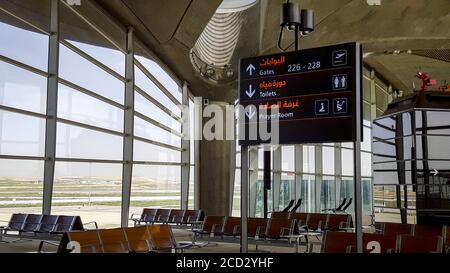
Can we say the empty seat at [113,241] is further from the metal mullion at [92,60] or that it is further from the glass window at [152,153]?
the glass window at [152,153]

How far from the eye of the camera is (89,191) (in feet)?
47.2

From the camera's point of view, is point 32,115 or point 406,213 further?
point 32,115

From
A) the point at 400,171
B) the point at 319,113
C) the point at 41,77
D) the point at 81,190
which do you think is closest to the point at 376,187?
the point at 400,171

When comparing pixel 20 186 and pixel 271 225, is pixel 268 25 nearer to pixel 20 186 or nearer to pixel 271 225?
pixel 271 225

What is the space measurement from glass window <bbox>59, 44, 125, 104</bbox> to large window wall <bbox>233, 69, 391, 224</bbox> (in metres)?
7.96

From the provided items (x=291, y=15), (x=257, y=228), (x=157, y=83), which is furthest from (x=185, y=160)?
(x=291, y=15)

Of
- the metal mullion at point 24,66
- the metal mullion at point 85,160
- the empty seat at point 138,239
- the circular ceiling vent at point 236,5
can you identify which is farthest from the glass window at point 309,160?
the empty seat at point 138,239

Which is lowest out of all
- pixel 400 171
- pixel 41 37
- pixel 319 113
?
pixel 400 171

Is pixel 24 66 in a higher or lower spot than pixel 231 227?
higher

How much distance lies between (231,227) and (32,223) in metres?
4.84

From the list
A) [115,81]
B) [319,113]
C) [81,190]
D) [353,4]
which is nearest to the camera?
[319,113]

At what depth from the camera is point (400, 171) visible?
11.1 meters
